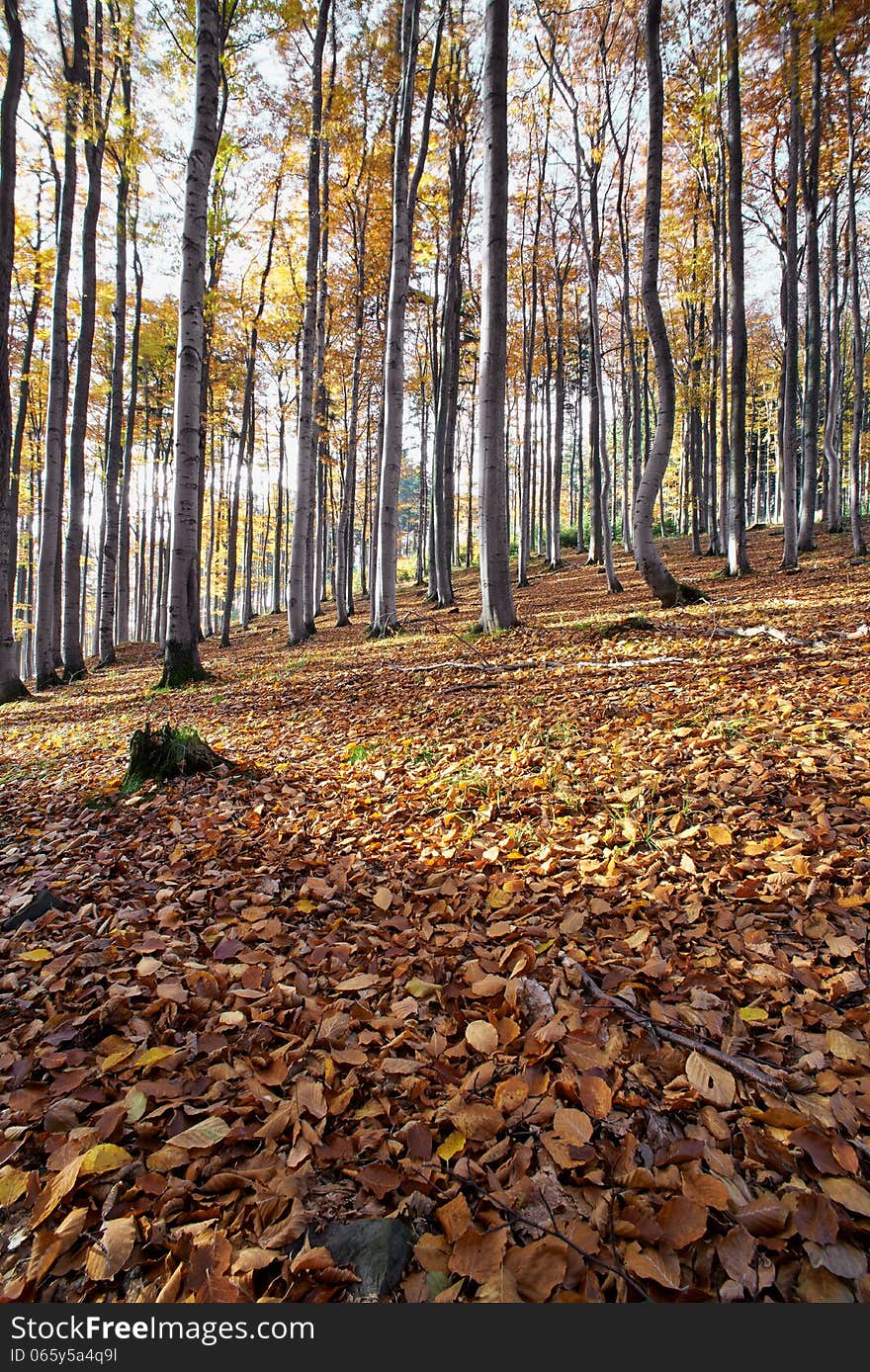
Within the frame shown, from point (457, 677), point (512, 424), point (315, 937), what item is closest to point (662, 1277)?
point (315, 937)

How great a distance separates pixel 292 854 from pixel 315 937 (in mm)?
764

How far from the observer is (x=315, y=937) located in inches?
93.4

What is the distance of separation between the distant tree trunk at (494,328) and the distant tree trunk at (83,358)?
593 cm

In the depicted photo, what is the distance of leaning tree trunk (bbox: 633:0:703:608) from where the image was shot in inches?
296

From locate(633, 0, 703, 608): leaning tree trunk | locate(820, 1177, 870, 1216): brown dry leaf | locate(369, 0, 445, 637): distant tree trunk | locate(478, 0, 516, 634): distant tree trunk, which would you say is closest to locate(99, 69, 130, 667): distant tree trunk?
locate(369, 0, 445, 637): distant tree trunk

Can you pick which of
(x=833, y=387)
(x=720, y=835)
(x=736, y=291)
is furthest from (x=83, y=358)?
(x=833, y=387)

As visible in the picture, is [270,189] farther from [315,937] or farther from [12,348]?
[315,937]

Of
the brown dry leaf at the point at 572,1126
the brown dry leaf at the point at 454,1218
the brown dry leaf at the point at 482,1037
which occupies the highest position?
the brown dry leaf at the point at 482,1037

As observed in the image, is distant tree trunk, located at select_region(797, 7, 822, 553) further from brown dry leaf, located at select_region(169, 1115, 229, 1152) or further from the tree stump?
brown dry leaf, located at select_region(169, 1115, 229, 1152)

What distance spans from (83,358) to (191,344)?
5.54 m

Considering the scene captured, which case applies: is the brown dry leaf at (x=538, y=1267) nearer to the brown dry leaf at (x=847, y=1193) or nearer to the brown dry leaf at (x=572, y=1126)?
the brown dry leaf at (x=572, y=1126)

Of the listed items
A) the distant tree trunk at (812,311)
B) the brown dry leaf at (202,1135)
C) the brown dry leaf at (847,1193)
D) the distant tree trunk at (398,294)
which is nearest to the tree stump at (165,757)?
the brown dry leaf at (202,1135)

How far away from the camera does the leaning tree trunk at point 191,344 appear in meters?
7.19

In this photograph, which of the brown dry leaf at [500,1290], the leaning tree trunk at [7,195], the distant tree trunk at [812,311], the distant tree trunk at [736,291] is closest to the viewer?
the brown dry leaf at [500,1290]
